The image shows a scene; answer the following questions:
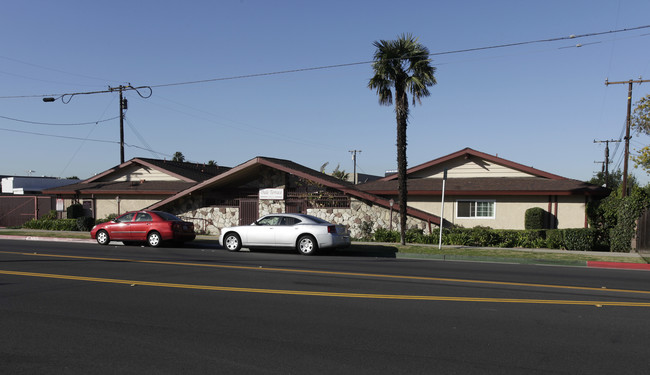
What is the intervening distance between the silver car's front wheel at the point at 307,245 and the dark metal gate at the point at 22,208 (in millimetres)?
22775

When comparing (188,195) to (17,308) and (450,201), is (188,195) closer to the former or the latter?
(450,201)

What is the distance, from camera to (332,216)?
81.3 ft

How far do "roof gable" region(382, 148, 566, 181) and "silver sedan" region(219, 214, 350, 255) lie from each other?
9122 mm

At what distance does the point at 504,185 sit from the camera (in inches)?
911

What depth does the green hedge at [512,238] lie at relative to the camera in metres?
19.2

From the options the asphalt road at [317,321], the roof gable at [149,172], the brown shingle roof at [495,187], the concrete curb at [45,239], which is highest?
the roof gable at [149,172]

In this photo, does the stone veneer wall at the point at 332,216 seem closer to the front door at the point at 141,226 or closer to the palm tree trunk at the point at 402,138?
the palm tree trunk at the point at 402,138

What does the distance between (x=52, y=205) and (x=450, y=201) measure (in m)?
24.8

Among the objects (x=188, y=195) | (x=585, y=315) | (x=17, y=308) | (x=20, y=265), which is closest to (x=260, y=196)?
(x=188, y=195)

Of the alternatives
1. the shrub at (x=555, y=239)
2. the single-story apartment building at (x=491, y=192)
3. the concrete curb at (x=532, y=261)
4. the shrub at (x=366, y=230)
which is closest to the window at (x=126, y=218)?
the shrub at (x=366, y=230)

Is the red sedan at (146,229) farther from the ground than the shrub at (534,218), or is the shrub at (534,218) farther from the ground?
the shrub at (534,218)

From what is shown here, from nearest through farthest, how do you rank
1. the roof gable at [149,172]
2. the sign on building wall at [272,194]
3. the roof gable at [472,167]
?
1. the roof gable at [472,167]
2. the sign on building wall at [272,194]
3. the roof gable at [149,172]

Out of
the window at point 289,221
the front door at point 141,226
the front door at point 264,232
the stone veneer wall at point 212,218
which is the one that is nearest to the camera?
the window at point 289,221

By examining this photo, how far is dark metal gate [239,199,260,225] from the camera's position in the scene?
86.1 feet
